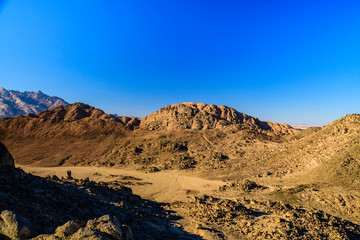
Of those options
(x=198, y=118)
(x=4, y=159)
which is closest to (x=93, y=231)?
(x=4, y=159)

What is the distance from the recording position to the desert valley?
25.1 feet

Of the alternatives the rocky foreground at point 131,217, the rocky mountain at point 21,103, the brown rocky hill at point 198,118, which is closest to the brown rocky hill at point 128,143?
the brown rocky hill at point 198,118

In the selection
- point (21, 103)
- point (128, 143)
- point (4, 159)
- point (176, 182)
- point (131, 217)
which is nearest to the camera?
point (4, 159)

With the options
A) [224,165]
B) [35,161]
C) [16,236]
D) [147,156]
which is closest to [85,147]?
[35,161]

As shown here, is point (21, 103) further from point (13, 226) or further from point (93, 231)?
point (93, 231)

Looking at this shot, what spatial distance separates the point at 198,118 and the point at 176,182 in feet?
88.5

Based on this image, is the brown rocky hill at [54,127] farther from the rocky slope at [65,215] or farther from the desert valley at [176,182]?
the rocky slope at [65,215]

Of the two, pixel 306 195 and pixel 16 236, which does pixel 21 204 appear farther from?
pixel 306 195

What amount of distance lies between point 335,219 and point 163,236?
9794 mm

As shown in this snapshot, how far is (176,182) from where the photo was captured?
2134 centimetres

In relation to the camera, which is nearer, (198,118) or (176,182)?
(176,182)

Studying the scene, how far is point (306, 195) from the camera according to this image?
14.1 metres

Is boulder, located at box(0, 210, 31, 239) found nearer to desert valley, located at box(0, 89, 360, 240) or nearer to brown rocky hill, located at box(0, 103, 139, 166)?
desert valley, located at box(0, 89, 360, 240)

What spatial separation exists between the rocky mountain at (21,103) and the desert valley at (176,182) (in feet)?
336
